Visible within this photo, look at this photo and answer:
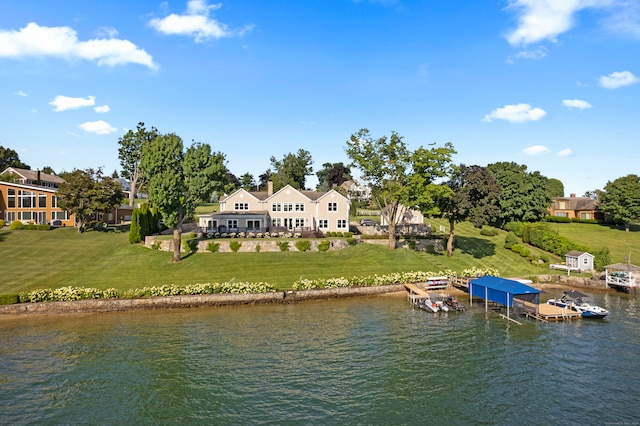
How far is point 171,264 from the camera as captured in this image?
4597 cm

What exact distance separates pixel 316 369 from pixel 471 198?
3948 centimetres

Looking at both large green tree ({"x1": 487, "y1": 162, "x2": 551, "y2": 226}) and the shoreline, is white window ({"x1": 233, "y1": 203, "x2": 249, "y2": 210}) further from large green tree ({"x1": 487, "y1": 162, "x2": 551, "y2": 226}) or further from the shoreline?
large green tree ({"x1": 487, "y1": 162, "x2": 551, "y2": 226})

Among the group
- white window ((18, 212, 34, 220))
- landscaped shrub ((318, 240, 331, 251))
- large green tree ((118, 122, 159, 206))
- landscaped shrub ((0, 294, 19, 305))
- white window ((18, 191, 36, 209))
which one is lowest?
landscaped shrub ((0, 294, 19, 305))

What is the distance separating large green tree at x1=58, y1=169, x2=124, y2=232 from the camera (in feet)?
185

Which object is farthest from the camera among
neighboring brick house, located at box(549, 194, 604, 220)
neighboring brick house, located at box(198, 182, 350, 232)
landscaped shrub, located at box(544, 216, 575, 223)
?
neighboring brick house, located at box(549, 194, 604, 220)

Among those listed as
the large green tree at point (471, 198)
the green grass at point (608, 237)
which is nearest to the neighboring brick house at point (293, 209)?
the large green tree at point (471, 198)

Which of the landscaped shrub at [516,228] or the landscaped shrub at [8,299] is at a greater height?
the landscaped shrub at [516,228]

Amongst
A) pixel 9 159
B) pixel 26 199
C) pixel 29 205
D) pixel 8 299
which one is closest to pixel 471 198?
pixel 8 299

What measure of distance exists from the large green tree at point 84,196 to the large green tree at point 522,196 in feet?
233

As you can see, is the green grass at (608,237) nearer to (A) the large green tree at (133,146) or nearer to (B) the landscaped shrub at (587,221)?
(B) the landscaped shrub at (587,221)

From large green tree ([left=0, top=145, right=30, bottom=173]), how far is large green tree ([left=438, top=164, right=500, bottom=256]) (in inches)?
4957

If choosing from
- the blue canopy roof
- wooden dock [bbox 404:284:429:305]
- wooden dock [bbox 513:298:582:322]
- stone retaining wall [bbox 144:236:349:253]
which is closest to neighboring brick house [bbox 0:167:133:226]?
stone retaining wall [bbox 144:236:349:253]

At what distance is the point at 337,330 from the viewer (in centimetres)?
3002

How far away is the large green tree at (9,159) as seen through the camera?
116m
